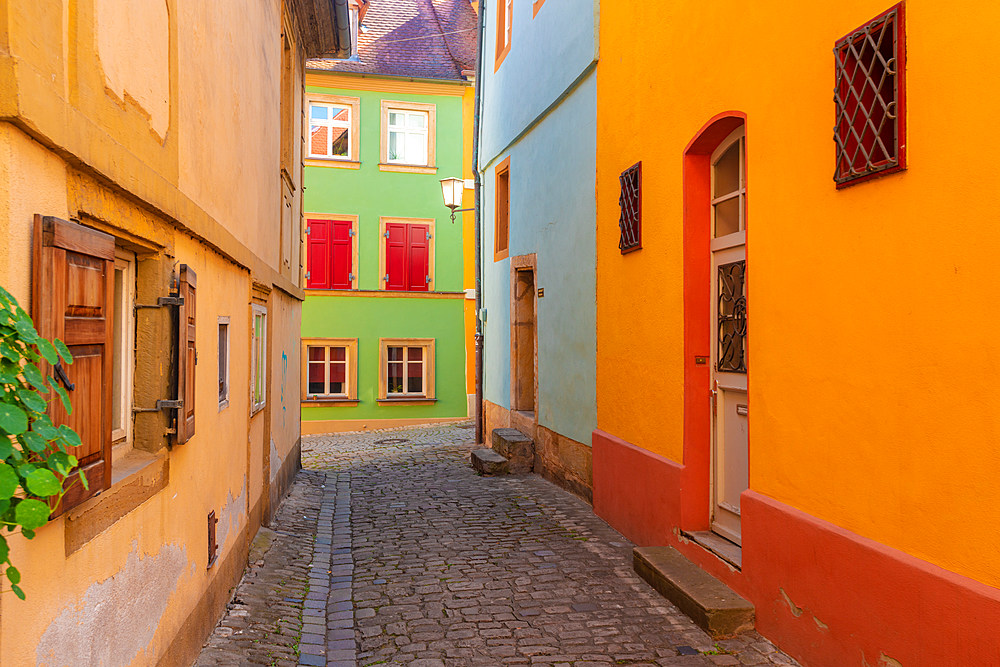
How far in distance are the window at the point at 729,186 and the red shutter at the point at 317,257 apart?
15.4 meters

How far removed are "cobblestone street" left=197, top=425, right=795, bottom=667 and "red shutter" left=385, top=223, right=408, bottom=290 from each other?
11515mm

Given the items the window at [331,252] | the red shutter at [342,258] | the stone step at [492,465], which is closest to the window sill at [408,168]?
the window at [331,252]

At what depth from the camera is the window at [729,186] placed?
19.3 feet

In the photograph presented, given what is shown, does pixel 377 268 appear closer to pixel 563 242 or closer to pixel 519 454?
pixel 519 454

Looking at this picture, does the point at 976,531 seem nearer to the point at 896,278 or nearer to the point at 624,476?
the point at 896,278

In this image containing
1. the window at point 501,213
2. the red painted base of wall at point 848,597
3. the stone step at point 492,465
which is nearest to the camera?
the red painted base of wall at point 848,597

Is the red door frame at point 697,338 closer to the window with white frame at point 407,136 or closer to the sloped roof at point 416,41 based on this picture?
the window with white frame at point 407,136

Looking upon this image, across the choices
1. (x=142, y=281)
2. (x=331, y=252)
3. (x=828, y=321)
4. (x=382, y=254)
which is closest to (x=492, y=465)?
(x=828, y=321)

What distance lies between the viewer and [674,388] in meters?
6.50

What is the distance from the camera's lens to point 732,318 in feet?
19.6

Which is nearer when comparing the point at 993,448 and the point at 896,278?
the point at 993,448

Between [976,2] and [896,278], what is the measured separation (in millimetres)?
1234

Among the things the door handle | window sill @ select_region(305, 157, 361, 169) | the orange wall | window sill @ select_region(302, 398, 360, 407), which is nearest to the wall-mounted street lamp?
window sill @ select_region(305, 157, 361, 169)

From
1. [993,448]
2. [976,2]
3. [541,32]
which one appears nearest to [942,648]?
[993,448]
